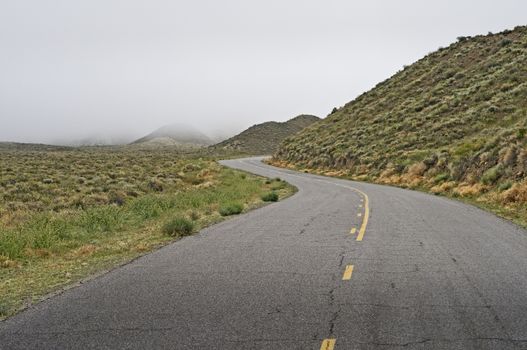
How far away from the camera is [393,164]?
38.2 m

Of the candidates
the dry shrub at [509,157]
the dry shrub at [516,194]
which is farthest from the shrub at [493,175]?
the dry shrub at [516,194]

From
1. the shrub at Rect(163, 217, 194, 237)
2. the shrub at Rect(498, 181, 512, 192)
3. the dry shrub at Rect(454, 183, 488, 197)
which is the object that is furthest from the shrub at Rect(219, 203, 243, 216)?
the dry shrub at Rect(454, 183, 488, 197)

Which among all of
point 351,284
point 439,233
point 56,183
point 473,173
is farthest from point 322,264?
point 56,183

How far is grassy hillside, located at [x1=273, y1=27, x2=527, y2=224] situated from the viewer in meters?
24.0

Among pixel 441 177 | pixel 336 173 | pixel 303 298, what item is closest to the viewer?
pixel 303 298

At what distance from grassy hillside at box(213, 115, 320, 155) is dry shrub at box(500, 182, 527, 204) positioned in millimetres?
110905

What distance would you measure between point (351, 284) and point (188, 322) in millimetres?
2649

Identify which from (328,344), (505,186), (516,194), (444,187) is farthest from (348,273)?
(444,187)

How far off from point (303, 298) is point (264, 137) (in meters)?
142

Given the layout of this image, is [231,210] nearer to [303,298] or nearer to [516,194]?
[516,194]

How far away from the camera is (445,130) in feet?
134

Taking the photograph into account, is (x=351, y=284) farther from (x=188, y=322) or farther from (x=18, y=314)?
(x=18, y=314)

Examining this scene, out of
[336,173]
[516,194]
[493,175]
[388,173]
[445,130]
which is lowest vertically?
[336,173]

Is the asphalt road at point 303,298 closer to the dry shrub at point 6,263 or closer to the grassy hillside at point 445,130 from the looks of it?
the dry shrub at point 6,263
